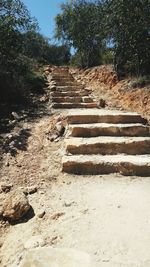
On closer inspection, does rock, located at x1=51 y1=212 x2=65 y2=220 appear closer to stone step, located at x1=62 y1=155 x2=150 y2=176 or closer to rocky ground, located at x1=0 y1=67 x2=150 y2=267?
rocky ground, located at x1=0 y1=67 x2=150 y2=267

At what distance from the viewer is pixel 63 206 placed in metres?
4.95

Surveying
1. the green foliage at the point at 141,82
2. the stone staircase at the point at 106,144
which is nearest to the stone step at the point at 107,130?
the stone staircase at the point at 106,144

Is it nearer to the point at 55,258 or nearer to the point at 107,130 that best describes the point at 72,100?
the point at 107,130

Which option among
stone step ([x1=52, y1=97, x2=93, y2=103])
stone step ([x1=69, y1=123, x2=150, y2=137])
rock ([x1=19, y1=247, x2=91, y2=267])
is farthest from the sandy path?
stone step ([x1=52, y1=97, x2=93, y2=103])

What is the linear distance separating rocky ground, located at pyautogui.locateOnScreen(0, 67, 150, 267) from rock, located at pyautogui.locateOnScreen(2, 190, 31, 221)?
18 mm

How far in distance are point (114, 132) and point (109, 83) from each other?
5011 mm

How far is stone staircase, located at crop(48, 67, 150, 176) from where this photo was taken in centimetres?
603

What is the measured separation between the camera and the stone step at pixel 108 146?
6.49 meters

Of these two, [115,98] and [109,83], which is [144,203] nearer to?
[115,98]

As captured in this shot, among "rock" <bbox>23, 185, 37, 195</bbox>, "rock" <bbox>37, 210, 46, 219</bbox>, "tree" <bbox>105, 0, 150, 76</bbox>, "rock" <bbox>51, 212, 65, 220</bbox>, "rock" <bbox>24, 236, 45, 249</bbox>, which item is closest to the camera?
"rock" <bbox>24, 236, 45, 249</bbox>

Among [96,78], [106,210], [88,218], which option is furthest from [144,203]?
[96,78]

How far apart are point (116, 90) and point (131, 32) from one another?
172 cm

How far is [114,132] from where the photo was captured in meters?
7.13

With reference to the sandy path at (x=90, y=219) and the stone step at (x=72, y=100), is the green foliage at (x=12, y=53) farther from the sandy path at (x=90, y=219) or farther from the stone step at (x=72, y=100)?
the sandy path at (x=90, y=219)
